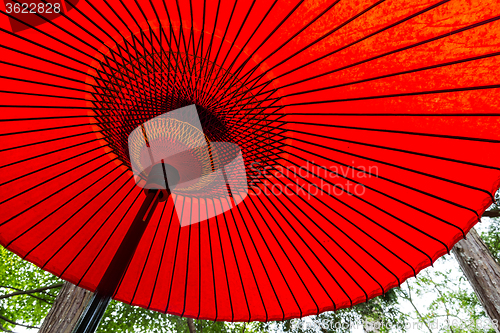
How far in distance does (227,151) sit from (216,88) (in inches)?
11.1

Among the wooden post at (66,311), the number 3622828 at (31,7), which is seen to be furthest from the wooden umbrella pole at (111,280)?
the wooden post at (66,311)

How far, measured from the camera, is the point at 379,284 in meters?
1.29

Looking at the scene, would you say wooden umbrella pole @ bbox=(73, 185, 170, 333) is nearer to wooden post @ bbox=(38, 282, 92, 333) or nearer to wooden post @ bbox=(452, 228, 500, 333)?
wooden post @ bbox=(38, 282, 92, 333)

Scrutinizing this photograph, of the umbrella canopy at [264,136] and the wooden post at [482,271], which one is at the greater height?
the umbrella canopy at [264,136]

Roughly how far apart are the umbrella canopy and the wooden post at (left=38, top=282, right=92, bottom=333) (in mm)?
2167

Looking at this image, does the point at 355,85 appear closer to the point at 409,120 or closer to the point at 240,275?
the point at 409,120

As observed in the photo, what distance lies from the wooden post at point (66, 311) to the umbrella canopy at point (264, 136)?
7.11ft

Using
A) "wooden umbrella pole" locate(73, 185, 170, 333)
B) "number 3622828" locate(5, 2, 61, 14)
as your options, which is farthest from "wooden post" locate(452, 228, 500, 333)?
"number 3622828" locate(5, 2, 61, 14)

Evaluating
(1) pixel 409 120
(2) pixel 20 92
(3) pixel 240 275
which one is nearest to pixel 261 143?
(1) pixel 409 120

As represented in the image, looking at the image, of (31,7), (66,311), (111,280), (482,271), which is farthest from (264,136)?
(482,271)

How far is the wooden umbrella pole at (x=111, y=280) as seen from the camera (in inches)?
33.8

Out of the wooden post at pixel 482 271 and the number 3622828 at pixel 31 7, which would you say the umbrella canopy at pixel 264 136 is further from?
the wooden post at pixel 482 271

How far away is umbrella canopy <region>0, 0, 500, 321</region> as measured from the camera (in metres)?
1.02

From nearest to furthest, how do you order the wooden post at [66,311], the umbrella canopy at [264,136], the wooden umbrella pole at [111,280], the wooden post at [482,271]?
1. the wooden umbrella pole at [111,280]
2. the umbrella canopy at [264,136]
3. the wooden post at [66,311]
4. the wooden post at [482,271]
